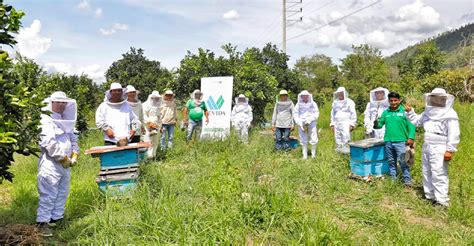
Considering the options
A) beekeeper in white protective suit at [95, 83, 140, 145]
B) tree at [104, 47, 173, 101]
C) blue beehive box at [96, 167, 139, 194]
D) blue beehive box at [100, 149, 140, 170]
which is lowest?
blue beehive box at [96, 167, 139, 194]

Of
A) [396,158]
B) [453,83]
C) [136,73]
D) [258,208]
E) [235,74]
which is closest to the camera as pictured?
[258,208]

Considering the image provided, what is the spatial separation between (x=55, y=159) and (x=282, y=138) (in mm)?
5419

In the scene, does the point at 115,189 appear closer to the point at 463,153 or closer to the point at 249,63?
the point at 463,153

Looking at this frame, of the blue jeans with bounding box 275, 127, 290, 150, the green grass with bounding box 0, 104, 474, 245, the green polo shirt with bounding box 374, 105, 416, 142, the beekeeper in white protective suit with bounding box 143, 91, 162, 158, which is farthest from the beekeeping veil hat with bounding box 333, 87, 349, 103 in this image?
the beekeeper in white protective suit with bounding box 143, 91, 162, 158

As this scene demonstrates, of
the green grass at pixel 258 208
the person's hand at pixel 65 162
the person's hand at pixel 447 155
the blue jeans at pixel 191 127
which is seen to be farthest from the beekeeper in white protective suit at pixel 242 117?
the person's hand at pixel 65 162

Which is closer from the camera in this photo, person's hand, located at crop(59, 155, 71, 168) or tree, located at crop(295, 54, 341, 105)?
person's hand, located at crop(59, 155, 71, 168)

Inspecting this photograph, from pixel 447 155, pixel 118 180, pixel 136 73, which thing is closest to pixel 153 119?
pixel 118 180

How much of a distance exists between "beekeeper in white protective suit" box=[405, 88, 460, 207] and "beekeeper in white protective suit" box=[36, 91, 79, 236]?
15.7 feet

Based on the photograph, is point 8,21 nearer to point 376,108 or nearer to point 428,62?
point 376,108

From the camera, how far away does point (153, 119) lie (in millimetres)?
7789

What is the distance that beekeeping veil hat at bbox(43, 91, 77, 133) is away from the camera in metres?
4.15

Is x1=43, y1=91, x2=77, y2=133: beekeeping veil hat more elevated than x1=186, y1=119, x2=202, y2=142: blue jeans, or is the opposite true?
x1=43, y1=91, x2=77, y2=133: beekeeping veil hat

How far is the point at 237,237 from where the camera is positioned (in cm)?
337

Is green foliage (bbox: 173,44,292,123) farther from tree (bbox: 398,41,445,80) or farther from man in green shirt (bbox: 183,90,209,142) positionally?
tree (bbox: 398,41,445,80)
